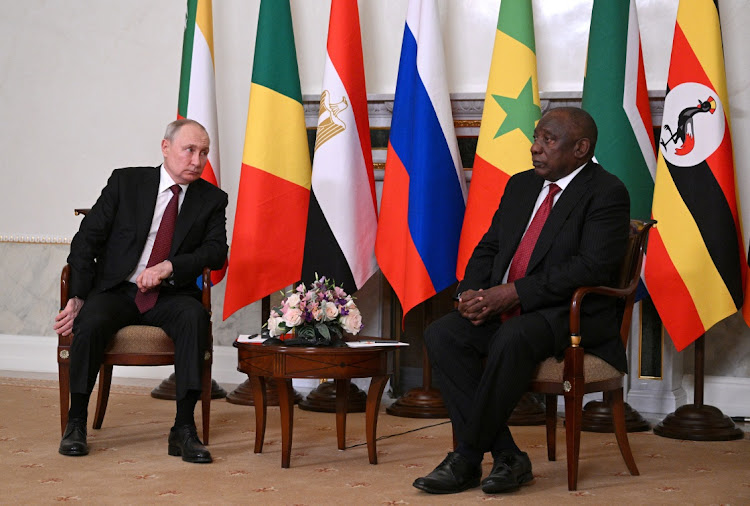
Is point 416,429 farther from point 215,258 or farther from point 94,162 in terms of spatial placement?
point 94,162

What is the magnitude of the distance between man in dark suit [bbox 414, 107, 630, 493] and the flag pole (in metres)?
1.19

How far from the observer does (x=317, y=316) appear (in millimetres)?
3584

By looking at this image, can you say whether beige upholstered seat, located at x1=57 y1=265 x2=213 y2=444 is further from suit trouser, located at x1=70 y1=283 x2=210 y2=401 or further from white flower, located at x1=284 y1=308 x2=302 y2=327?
white flower, located at x1=284 y1=308 x2=302 y2=327

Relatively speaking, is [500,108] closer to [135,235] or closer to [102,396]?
[135,235]

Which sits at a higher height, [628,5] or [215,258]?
[628,5]

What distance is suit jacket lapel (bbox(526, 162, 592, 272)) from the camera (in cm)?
342

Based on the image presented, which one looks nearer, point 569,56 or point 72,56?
point 569,56

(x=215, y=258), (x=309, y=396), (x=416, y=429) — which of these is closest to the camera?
(x=215, y=258)

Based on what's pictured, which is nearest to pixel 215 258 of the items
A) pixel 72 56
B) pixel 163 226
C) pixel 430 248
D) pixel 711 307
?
pixel 163 226

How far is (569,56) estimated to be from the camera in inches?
204

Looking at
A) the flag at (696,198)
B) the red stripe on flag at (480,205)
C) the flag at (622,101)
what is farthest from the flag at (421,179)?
the flag at (696,198)

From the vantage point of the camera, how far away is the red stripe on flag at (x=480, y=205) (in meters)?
4.64

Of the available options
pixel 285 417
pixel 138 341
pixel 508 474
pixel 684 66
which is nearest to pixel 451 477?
pixel 508 474

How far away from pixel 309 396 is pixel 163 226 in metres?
1.42
